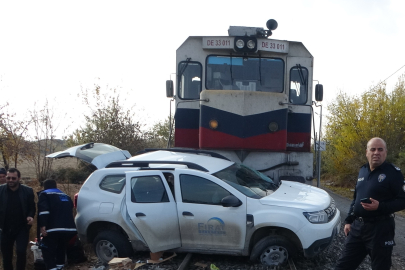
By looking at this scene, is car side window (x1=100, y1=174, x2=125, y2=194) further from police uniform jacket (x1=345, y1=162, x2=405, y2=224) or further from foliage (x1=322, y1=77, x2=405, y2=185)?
foliage (x1=322, y1=77, x2=405, y2=185)

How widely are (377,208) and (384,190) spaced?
24 cm

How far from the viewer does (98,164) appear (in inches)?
282

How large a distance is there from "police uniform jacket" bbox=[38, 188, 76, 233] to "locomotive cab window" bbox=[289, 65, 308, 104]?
535cm

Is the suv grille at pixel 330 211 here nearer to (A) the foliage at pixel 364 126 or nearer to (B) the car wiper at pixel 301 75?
(B) the car wiper at pixel 301 75

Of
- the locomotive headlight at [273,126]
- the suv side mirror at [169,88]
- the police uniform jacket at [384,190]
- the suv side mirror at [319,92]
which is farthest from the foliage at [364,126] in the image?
the police uniform jacket at [384,190]

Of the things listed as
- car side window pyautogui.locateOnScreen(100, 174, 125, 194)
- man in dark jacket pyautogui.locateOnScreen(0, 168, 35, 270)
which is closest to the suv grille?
car side window pyautogui.locateOnScreen(100, 174, 125, 194)

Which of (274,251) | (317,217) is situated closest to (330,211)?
(317,217)

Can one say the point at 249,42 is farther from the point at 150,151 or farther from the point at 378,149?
the point at 378,149

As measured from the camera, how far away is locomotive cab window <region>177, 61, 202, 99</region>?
877 cm

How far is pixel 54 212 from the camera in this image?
604cm

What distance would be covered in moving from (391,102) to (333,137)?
4871 mm

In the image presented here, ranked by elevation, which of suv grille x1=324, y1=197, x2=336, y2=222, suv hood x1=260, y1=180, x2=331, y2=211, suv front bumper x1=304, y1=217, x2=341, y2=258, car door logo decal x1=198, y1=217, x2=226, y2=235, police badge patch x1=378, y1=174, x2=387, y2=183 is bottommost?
suv front bumper x1=304, y1=217, x2=341, y2=258

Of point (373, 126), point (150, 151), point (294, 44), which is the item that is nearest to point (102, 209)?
point (150, 151)

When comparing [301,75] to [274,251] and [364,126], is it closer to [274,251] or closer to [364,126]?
[274,251]
